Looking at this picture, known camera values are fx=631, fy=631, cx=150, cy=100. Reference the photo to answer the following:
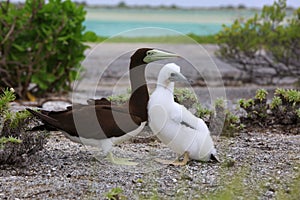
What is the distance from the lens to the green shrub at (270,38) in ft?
33.8

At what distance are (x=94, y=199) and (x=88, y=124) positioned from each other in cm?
85

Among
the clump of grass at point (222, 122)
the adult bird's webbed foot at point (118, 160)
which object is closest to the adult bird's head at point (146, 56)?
the adult bird's webbed foot at point (118, 160)

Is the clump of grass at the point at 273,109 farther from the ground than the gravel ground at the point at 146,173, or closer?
farther from the ground

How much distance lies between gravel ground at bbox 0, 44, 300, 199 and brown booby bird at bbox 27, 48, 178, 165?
19 cm

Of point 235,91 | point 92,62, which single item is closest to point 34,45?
point 235,91

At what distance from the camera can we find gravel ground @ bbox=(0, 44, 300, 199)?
3.77 meters

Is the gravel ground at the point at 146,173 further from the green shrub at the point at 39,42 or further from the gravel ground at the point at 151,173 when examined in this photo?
the green shrub at the point at 39,42

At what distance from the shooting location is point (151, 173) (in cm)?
418

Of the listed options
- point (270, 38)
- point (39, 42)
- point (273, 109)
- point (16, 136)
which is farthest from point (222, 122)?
point (270, 38)

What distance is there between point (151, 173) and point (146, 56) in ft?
2.61

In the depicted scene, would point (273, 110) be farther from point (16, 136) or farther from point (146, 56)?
point (16, 136)

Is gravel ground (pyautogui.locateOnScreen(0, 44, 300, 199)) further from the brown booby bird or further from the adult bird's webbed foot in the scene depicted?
the brown booby bird

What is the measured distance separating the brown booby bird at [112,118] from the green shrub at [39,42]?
160 inches

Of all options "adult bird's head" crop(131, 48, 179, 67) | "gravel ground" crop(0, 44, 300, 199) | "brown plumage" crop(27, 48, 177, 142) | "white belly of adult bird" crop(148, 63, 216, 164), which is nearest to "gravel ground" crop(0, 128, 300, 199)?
"gravel ground" crop(0, 44, 300, 199)
